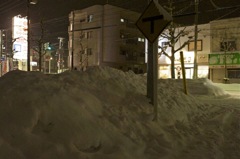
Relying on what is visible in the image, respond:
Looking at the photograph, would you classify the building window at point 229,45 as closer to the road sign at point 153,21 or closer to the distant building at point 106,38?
the distant building at point 106,38

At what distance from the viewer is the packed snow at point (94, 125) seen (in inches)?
154

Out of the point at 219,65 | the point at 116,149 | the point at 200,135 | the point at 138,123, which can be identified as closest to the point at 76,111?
the point at 116,149

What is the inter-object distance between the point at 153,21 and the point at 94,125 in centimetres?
286

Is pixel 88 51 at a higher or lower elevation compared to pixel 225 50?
higher

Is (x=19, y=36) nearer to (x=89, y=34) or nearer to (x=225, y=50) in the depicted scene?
(x=89, y=34)

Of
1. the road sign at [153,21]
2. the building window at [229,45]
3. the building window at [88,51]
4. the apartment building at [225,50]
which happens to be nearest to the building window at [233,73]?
the apartment building at [225,50]

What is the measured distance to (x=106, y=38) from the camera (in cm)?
4544

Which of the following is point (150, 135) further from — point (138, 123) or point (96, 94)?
point (96, 94)

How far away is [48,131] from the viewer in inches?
163

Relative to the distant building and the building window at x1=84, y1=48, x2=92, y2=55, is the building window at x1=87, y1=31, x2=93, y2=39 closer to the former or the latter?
the distant building

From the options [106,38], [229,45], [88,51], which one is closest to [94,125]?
[229,45]

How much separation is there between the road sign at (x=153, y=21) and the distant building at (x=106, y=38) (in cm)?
3717

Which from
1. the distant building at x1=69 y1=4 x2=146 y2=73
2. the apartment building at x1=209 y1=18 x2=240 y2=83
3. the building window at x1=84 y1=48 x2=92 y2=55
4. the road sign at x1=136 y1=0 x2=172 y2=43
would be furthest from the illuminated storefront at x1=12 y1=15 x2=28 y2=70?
the road sign at x1=136 y1=0 x2=172 y2=43

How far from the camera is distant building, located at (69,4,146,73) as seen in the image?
45094mm
